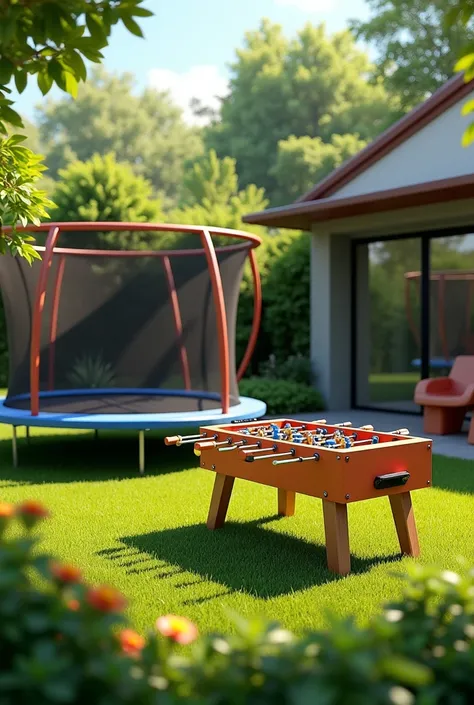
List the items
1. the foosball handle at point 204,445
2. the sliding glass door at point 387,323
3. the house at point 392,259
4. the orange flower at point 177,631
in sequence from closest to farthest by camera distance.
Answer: the orange flower at point 177,631, the foosball handle at point 204,445, the house at point 392,259, the sliding glass door at point 387,323

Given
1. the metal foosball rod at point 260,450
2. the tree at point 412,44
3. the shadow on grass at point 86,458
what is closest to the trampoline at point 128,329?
the shadow on grass at point 86,458

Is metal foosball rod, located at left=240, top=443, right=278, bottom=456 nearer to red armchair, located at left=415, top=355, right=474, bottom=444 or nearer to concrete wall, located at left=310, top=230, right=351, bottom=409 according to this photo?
red armchair, located at left=415, top=355, right=474, bottom=444

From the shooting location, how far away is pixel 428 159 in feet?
29.4

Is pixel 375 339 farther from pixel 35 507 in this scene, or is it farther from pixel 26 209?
pixel 35 507

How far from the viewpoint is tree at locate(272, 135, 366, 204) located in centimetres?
3165

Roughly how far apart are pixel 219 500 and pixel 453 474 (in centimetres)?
232

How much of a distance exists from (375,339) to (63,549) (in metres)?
6.96

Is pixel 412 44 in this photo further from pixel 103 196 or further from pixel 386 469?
pixel 386 469

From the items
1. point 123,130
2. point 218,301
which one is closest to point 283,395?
point 218,301

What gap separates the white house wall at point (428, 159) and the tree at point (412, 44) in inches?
682

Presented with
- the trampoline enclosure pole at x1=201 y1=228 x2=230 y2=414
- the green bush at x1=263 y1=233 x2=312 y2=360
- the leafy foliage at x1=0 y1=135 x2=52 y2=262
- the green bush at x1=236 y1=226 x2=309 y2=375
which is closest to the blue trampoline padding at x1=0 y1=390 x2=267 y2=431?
the trampoline enclosure pole at x1=201 y1=228 x2=230 y2=414

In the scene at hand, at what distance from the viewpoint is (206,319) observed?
7703 millimetres

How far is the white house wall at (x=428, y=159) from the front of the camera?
339 inches

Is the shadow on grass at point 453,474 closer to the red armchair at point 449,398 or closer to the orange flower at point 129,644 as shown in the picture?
the red armchair at point 449,398
